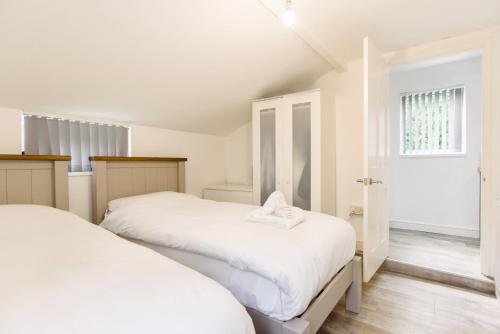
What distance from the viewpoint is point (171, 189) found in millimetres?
3016

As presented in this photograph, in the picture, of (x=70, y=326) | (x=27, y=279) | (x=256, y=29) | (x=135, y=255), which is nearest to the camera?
(x=70, y=326)

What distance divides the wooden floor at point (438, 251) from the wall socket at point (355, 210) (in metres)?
0.53

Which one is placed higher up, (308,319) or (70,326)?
(70,326)

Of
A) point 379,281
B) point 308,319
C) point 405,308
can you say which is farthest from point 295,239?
point 379,281

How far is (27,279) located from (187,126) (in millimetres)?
2561

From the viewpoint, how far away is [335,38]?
8.10ft

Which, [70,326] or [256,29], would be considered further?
[256,29]

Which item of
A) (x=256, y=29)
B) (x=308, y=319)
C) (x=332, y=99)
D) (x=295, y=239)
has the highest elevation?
(x=256, y=29)

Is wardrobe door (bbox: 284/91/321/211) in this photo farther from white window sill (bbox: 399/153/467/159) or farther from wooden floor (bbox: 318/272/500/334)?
white window sill (bbox: 399/153/467/159)

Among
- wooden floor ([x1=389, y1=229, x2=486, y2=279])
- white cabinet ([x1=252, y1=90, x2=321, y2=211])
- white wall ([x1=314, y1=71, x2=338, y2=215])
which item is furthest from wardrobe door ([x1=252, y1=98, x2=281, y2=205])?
wooden floor ([x1=389, y1=229, x2=486, y2=279])

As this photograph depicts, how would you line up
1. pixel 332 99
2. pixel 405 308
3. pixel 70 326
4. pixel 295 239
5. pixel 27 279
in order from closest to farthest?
pixel 70 326
pixel 27 279
pixel 295 239
pixel 405 308
pixel 332 99

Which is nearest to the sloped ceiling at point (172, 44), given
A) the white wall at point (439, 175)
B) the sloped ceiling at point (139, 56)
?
the sloped ceiling at point (139, 56)

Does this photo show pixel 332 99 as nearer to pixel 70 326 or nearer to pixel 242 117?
pixel 242 117

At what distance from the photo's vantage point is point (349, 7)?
77.8 inches
